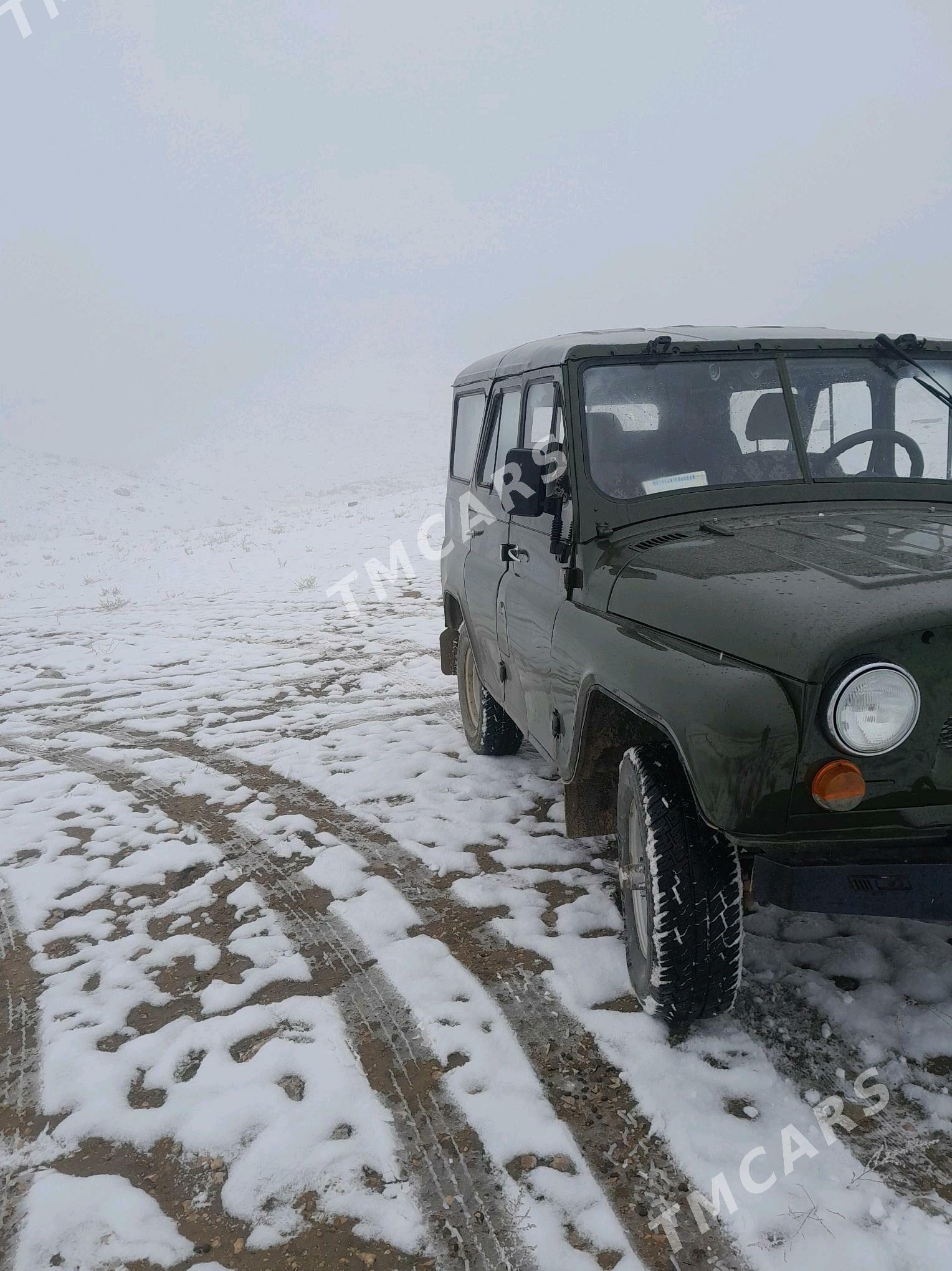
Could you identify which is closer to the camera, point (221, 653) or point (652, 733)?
point (652, 733)

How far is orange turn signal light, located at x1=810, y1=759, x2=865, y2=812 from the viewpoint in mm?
2172

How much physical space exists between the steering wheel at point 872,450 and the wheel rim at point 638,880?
1631 mm

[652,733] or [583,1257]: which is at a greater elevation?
[652,733]

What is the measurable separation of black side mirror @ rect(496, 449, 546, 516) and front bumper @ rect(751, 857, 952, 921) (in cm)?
174

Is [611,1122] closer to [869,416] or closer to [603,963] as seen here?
[603,963]

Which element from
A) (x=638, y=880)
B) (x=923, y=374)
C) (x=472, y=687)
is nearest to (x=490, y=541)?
(x=472, y=687)

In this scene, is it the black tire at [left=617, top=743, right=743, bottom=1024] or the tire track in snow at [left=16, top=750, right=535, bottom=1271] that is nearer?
the tire track in snow at [left=16, top=750, right=535, bottom=1271]

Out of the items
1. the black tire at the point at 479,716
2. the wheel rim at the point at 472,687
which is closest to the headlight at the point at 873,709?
the black tire at the point at 479,716

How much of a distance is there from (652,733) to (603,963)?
2.95ft

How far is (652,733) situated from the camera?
306 centimetres

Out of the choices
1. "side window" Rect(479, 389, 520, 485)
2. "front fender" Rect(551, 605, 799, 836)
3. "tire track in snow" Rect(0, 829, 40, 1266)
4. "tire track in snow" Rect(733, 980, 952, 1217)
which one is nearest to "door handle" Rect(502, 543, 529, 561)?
"side window" Rect(479, 389, 520, 485)

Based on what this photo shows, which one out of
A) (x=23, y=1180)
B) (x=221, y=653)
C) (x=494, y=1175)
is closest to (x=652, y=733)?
(x=494, y=1175)

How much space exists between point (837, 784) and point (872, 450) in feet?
6.11

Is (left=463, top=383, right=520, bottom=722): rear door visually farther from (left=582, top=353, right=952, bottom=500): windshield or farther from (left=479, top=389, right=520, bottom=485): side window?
(left=582, top=353, right=952, bottom=500): windshield
